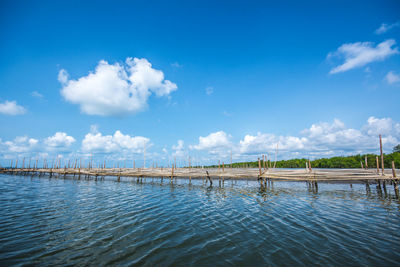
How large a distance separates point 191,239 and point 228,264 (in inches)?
90.4

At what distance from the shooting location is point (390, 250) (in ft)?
20.3

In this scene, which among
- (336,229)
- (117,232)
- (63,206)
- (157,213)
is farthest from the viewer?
(63,206)

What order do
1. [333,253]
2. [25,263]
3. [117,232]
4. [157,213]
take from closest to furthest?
[25,263] < [333,253] < [117,232] < [157,213]

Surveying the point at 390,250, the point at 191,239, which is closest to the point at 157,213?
the point at 191,239

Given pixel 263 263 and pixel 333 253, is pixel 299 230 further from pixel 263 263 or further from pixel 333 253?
pixel 263 263

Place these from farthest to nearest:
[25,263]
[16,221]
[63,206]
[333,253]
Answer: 1. [63,206]
2. [16,221]
3. [333,253]
4. [25,263]

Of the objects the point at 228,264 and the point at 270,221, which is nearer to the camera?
the point at 228,264

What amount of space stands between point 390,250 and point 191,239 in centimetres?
779

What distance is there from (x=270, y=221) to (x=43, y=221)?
13.0 meters

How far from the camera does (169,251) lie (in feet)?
20.0

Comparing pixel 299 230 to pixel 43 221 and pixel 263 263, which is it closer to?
pixel 263 263

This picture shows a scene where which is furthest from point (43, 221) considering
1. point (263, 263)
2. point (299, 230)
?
point (299, 230)

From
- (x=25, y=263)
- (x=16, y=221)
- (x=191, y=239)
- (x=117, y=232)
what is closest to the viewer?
(x=25, y=263)

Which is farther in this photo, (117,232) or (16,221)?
(16,221)
